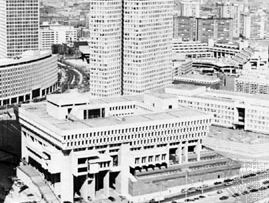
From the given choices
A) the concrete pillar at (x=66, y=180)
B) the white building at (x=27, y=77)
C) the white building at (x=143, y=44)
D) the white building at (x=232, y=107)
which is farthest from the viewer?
the white building at (x=27, y=77)

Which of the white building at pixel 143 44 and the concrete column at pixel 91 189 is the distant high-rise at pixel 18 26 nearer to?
the white building at pixel 143 44

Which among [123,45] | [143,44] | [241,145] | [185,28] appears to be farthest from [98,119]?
[185,28]

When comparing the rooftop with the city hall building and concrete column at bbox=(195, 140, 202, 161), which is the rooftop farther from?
concrete column at bbox=(195, 140, 202, 161)

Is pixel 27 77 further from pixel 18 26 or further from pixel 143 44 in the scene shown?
pixel 143 44

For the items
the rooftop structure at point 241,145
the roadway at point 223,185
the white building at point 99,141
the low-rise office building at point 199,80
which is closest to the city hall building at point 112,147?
the white building at point 99,141

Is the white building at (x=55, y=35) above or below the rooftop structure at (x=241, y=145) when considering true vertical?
above

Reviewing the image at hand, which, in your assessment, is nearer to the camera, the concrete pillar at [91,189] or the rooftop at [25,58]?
the concrete pillar at [91,189]

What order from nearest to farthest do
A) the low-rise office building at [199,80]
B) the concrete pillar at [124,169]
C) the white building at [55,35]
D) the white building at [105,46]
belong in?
the concrete pillar at [124,169]
the white building at [105,46]
the low-rise office building at [199,80]
the white building at [55,35]
